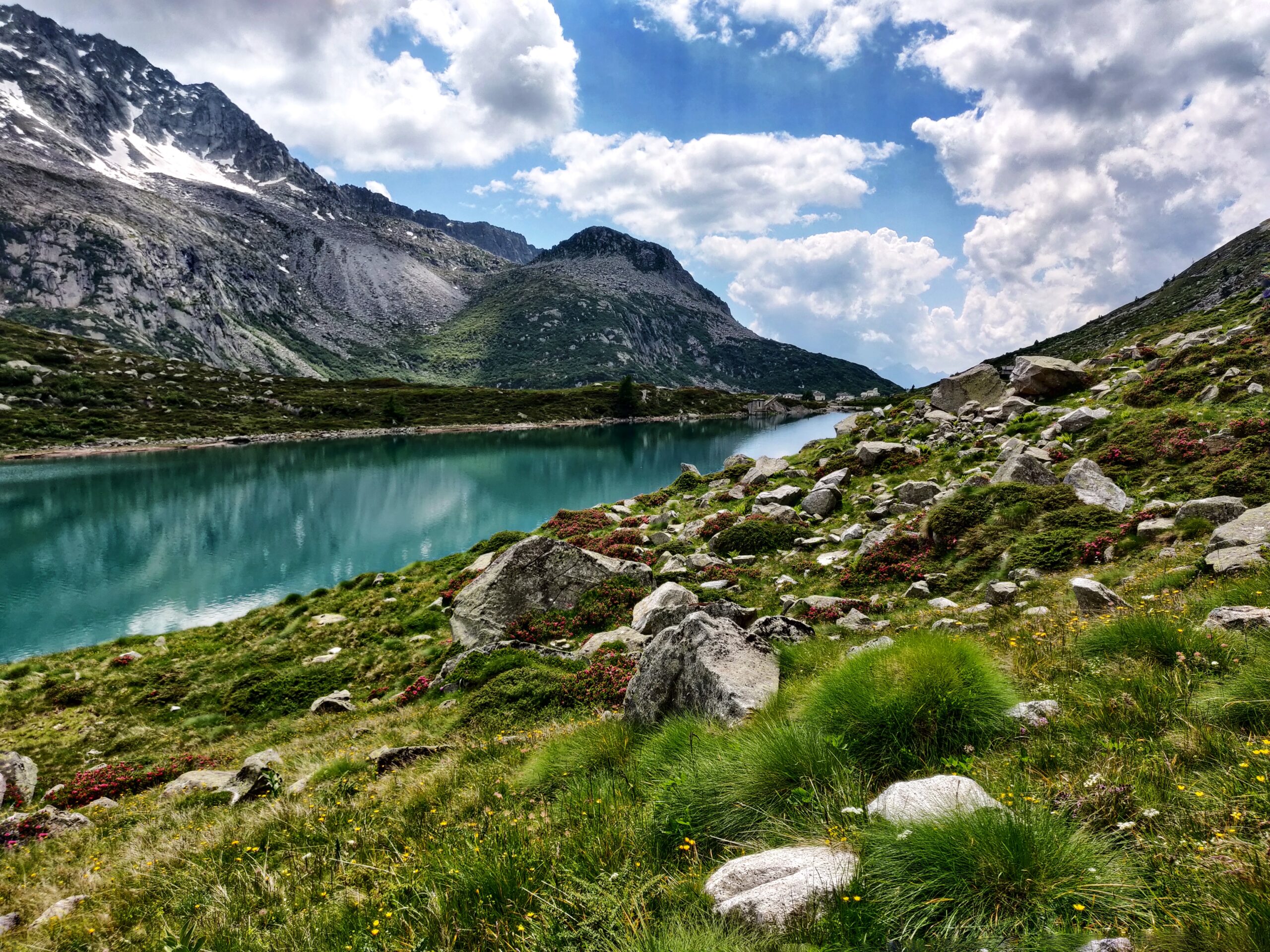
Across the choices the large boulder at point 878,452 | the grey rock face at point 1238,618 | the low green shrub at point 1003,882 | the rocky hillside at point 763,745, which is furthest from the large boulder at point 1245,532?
the large boulder at point 878,452

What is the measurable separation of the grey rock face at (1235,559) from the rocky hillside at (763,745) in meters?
0.09

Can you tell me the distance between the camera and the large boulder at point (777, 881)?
3.47m

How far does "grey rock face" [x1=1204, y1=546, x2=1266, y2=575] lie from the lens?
846 cm

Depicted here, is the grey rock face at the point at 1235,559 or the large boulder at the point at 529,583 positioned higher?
the grey rock face at the point at 1235,559

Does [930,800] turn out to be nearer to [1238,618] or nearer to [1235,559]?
[1238,618]

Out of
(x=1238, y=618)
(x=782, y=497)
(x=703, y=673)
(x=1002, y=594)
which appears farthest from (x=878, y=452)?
(x=703, y=673)

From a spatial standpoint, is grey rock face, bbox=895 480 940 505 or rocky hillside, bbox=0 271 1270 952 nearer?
rocky hillside, bbox=0 271 1270 952

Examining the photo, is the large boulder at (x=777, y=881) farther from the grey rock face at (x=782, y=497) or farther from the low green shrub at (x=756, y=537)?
the grey rock face at (x=782, y=497)

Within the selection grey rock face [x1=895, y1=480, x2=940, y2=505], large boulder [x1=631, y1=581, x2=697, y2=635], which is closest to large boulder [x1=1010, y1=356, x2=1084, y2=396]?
grey rock face [x1=895, y1=480, x2=940, y2=505]

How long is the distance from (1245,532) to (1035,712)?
8.10 m

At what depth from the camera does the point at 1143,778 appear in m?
3.95

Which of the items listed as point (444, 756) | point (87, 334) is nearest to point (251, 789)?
point (444, 756)

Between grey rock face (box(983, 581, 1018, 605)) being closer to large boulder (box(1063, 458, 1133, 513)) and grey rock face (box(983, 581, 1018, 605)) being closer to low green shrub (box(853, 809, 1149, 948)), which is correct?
large boulder (box(1063, 458, 1133, 513))

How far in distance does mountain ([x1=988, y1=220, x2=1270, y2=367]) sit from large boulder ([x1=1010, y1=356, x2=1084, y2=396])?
76.9 meters
